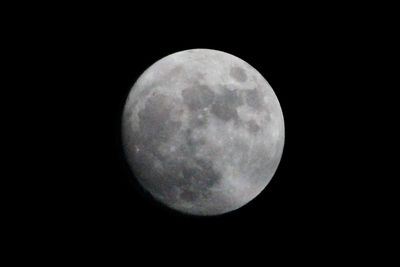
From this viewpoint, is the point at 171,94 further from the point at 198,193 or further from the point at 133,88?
the point at 198,193

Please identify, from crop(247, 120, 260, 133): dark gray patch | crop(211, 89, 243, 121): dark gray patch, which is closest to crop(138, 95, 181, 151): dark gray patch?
crop(211, 89, 243, 121): dark gray patch

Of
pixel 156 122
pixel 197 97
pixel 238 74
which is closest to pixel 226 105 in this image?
pixel 197 97

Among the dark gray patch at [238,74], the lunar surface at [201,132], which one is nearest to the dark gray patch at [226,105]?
the lunar surface at [201,132]

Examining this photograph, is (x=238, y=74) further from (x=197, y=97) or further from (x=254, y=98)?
(x=197, y=97)

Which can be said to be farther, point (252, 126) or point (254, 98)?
point (254, 98)

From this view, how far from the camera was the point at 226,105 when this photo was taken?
4867 mm

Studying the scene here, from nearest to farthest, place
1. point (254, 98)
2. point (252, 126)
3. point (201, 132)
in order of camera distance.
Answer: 1. point (201, 132)
2. point (252, 126)
3. point (254, 98)

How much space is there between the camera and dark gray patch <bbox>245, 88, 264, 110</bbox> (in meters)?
5.03

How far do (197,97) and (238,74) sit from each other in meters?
0.65

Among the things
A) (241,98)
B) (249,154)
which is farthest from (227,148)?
(241,98)

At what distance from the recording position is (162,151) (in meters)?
4.84

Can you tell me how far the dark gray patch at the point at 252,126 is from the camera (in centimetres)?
495

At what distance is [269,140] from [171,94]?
1.26 meters

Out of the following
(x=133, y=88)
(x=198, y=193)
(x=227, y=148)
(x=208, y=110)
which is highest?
(x=133, y=88)
